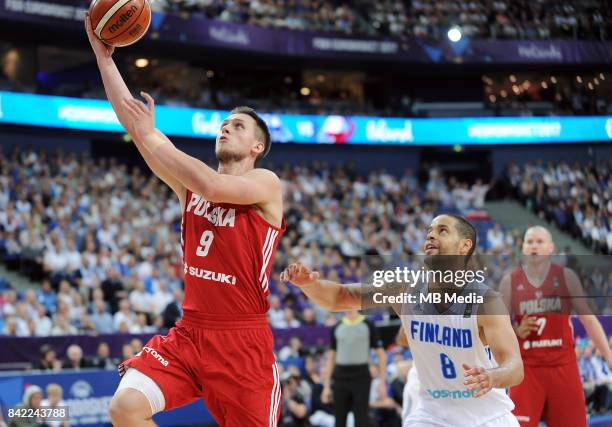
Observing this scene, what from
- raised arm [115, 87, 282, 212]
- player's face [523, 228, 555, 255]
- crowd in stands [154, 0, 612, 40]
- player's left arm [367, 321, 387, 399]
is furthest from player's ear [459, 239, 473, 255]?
crowd in stands [154, 0, 612, 40]

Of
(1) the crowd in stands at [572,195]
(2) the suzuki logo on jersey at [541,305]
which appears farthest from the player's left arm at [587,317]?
(1) the crowd in stands at [572,195]

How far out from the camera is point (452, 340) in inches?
181

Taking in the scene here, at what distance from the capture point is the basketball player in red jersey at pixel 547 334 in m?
6.34

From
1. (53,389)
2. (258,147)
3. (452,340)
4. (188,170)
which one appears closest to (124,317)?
(53,389)

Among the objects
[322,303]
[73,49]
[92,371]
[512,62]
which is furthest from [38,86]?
[322,303]

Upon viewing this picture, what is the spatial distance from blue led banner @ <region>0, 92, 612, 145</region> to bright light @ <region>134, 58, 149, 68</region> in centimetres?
332

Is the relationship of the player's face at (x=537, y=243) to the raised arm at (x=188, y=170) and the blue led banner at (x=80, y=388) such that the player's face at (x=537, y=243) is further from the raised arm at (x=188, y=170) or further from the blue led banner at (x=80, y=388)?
the blue led banner at (x=80, y=388)

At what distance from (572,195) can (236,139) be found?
2114 cm

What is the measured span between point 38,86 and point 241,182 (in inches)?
717

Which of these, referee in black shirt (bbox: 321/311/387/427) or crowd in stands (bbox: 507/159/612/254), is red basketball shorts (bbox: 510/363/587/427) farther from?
crowd in stands (bbox: 507/159/612/254)

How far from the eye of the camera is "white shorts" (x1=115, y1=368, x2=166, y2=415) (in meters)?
4.15

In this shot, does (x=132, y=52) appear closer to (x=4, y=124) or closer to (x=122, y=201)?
(x=4, y=124)

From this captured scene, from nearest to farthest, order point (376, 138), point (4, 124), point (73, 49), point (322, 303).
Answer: point (322, 303)
point (4, 124)
point (73, 49)
point (376, 138)

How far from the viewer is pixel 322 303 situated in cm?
491
